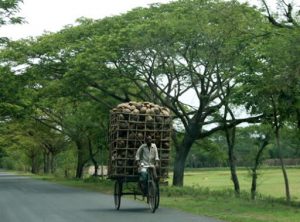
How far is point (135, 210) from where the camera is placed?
1571 centimetres

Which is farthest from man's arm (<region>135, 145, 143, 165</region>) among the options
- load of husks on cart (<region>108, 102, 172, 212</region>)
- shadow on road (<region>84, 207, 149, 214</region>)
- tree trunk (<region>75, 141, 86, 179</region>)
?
tree trunk (<region>75, 141, 86, 179</region>)

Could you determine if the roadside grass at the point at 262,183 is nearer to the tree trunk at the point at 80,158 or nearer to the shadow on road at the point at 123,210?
the tree trunk at the point at 80,158

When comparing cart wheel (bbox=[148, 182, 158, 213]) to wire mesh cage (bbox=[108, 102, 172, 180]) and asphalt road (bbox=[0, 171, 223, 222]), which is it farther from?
wire mesh cage (bbox=[108, 102, 172, 180])

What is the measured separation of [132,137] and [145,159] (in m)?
1.49

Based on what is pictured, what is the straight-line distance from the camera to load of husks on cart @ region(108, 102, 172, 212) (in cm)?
1628

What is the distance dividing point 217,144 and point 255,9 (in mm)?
15848

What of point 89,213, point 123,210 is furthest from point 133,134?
point 89,213

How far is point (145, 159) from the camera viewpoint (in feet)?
49.8

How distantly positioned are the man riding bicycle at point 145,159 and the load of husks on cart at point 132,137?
37.2 inches

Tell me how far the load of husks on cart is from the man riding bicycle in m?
0.95

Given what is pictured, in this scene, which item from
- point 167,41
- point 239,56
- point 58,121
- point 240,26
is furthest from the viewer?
point 58,121

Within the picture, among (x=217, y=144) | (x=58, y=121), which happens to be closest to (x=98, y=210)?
(x=217, y=144)

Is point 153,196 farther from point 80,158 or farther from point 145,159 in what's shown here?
point 80,158

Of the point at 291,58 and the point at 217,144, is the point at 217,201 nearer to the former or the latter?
the point at 291,58
